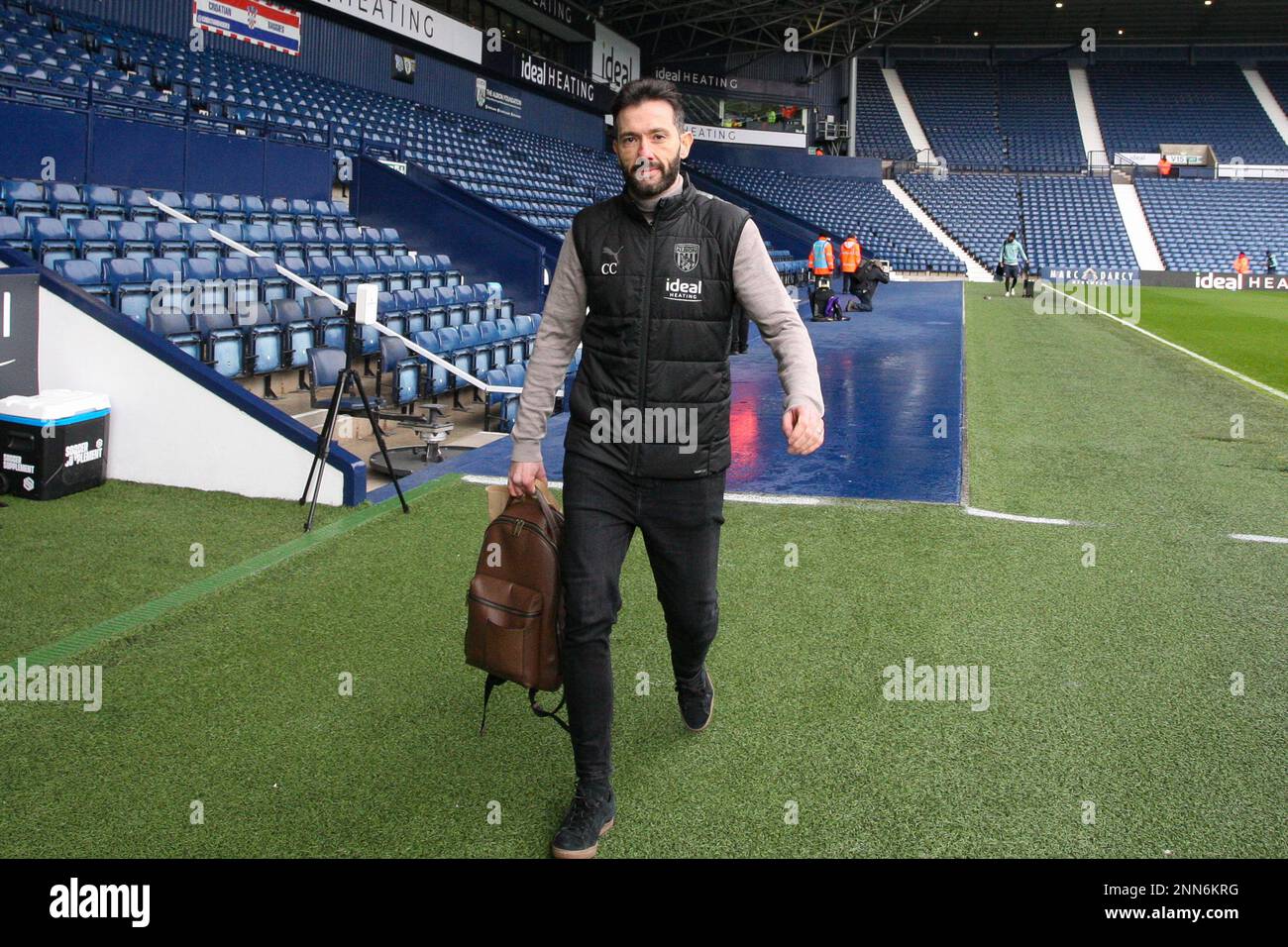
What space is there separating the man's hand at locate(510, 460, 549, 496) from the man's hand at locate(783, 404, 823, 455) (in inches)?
27.1

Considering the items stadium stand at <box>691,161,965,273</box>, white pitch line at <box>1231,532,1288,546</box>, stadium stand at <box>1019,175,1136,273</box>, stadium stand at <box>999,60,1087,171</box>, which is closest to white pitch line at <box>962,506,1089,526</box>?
white pitch line at <box>1231,532,1288,546</box>

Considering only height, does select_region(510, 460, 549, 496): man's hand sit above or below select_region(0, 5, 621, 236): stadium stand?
below

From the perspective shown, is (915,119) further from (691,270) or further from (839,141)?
(691,270)

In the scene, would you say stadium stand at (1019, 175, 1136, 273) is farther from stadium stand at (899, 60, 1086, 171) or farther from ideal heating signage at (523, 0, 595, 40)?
ideal heating signage at (523, 0, 595, 40)

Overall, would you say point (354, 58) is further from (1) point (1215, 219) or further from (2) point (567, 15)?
(1) point (1215, 219)

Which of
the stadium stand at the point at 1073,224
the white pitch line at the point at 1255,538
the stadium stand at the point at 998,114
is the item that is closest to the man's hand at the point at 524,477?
the white pitch line at the point at 1255,538

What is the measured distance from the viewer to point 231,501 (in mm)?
6273

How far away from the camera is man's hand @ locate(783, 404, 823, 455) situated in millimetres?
2863

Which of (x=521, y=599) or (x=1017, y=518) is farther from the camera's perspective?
(x=1017, y=518)

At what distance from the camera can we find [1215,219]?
43.1 meters

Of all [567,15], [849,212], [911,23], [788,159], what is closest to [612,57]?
[567,15]

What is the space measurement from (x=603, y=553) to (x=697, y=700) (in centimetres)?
77

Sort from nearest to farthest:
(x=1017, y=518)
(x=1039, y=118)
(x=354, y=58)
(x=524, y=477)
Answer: (x=524, y=477)
(x=1017, y=518)
(x=354, y=58)
(x=1039, y=118)
